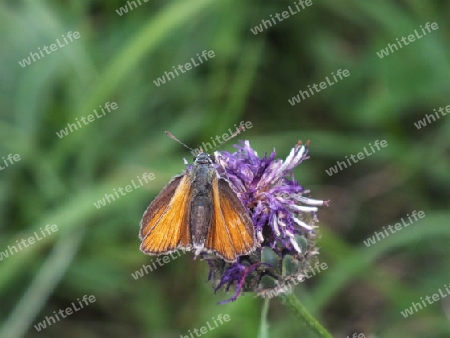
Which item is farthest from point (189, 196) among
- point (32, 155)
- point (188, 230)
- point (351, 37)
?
point (351, 37)

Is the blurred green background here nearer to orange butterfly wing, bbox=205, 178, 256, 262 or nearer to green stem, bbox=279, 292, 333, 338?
green stem, bbox=279, 292, 333, 338

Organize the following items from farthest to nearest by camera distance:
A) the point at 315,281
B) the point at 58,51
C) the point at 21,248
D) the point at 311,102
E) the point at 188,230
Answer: the point at 311,102, the point at 58,51, the point at 315,281, the point at 21,248, the point at 188,230

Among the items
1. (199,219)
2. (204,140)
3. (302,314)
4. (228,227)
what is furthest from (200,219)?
(204,140)

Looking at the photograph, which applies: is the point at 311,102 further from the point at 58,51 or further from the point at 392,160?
the point at 58,51

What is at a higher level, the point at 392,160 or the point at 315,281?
the point at 392,160

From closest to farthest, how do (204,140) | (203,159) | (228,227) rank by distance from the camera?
(228,227) → (203,159) → (204,140)

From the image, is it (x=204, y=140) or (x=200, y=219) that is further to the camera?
(x=204, y=140)

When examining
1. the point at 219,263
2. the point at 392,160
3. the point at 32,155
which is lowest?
the point at 392,160

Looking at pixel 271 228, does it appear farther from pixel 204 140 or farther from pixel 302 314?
pixel 204 140

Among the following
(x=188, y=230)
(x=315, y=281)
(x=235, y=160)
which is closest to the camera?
(x=188, y=230)
